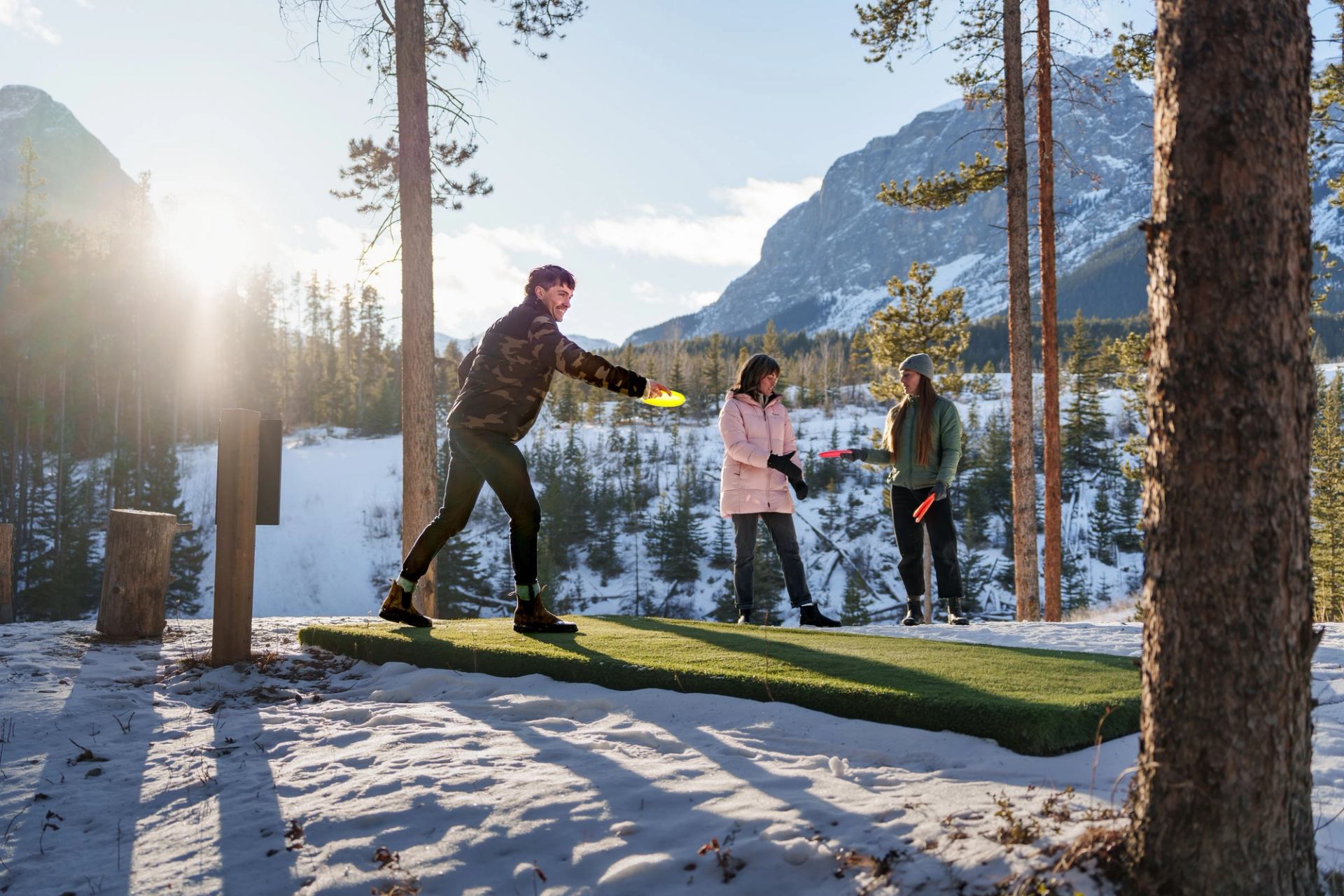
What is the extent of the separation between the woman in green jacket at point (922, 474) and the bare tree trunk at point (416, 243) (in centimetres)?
460

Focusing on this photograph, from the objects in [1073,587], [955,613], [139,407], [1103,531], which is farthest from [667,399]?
[1103,531]

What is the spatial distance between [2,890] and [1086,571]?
2328 inches

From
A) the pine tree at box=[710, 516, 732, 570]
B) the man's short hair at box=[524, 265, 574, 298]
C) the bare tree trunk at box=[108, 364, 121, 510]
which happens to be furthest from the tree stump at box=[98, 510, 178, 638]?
the pine tree at box=[710, 516, 732, 570]

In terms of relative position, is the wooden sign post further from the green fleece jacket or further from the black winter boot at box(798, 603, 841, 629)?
the green fleece jacket

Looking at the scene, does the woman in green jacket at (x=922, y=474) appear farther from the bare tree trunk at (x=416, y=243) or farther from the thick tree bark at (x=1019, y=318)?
the bare tree trunk at (x=416, y=243)

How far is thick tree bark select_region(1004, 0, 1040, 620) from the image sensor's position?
36.9 ft

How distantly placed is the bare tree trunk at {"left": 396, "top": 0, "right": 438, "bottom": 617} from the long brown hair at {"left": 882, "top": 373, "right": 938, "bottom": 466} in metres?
4.75

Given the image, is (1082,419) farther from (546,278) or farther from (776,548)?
(546,278)

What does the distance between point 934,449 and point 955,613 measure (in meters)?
1.49

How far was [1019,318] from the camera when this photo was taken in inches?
451

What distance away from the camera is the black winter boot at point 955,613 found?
7480 millimetres

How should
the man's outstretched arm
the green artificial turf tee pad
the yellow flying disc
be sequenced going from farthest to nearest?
the yellow flying disc < the man's outstretched arm < the green artificial turf tee pad

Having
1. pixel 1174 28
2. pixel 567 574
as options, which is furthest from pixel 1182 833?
pixel 567 574

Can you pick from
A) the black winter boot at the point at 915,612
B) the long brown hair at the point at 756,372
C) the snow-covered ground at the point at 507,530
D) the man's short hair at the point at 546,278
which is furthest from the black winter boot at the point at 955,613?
the snow-covered ground at the point at 507,530
